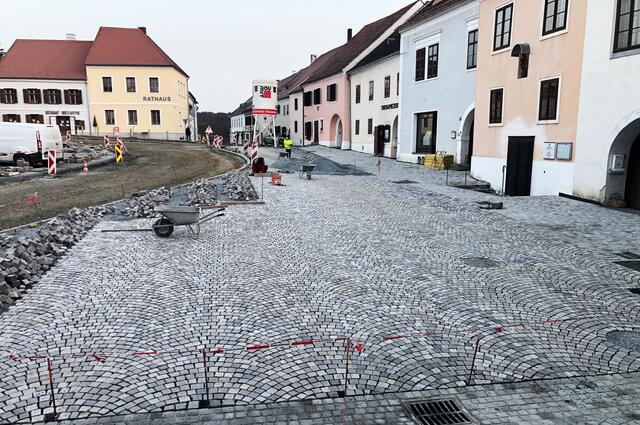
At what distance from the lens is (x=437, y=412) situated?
463 cm

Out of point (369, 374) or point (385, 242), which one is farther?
point (385, 242)

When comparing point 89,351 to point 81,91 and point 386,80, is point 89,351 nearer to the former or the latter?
point 386,80

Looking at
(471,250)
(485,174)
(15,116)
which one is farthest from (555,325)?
(15,116)

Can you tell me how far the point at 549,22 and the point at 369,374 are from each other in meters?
17.1

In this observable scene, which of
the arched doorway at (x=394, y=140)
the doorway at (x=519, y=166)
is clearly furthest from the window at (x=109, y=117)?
the doorway at (x=519, y=166)

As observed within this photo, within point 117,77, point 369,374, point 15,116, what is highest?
point 117,77

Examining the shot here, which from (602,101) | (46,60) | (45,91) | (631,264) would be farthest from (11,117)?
(631,264)

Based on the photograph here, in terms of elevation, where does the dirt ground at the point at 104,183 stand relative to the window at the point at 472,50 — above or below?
below

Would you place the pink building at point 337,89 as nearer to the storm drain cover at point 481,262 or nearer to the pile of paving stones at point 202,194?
the pile of paving stones at point 202,194

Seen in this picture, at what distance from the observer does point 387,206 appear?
16.1 m

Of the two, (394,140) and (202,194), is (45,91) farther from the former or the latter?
(202,194)

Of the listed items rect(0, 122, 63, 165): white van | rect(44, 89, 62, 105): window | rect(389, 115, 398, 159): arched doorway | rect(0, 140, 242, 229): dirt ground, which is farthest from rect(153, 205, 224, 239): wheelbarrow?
rect(44, 89, 62, 105): window

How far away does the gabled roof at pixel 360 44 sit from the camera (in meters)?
40.9

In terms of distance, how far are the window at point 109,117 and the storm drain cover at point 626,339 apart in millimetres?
57925
